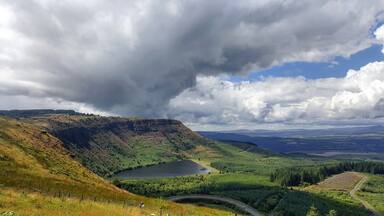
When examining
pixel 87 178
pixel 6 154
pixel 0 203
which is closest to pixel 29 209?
pixel 0 203

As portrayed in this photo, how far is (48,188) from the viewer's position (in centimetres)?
8569

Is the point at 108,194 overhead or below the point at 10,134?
below

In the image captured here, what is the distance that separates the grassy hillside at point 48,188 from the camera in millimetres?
48188

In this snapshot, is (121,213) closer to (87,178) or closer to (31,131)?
(87,178)

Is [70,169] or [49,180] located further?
[70,169]

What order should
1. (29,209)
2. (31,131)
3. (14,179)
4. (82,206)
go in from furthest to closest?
(31,131) → (14,179) → (82,206) → (29,209)

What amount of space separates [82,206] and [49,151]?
96.9 metres

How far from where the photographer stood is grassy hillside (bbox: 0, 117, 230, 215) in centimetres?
4819

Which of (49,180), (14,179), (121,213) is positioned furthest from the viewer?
(49,180)

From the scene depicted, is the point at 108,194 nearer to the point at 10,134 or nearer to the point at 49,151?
the point at 49,151

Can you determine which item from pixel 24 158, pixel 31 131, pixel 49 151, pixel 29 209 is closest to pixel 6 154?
pixel 24 158

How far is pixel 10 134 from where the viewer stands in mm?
140750

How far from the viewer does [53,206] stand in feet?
157

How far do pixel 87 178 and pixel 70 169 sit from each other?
756 cm
